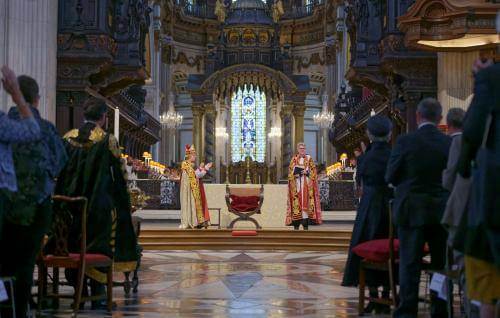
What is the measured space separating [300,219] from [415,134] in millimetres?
11985

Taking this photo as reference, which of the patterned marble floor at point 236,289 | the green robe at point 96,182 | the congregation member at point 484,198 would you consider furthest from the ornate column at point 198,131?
the congregation member at point 484,198

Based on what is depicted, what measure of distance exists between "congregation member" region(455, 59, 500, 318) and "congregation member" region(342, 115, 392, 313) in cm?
344

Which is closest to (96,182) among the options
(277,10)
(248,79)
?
(248,79)

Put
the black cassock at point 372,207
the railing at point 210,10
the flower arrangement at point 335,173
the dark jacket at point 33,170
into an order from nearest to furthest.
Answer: the dark jacket at point 33,170
the black cassock at point 372,207
the flower arrangement at point 335,173
the railing at point 210,10

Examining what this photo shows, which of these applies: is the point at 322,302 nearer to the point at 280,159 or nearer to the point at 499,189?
the point at 499,189

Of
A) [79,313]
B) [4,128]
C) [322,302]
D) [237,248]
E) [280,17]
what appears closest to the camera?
[4,128]

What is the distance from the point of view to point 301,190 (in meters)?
18.6

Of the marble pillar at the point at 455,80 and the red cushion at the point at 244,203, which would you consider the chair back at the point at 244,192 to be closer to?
the red cushion at the point at 244,203

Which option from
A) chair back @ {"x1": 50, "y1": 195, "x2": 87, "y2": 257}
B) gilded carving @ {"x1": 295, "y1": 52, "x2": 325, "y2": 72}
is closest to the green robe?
chair back @ {"x1": 50, "y1": 195, "x2": 87, "y2": 257}

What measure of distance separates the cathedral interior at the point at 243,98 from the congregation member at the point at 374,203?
38cm

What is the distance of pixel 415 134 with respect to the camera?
→ 654cm

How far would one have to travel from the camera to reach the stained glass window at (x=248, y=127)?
44344mm

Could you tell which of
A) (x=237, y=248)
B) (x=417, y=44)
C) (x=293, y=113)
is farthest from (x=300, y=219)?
(x=293, y=113)

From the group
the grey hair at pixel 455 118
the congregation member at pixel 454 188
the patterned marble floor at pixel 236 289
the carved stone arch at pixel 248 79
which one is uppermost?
the carved stone arch at pixel 248 79
